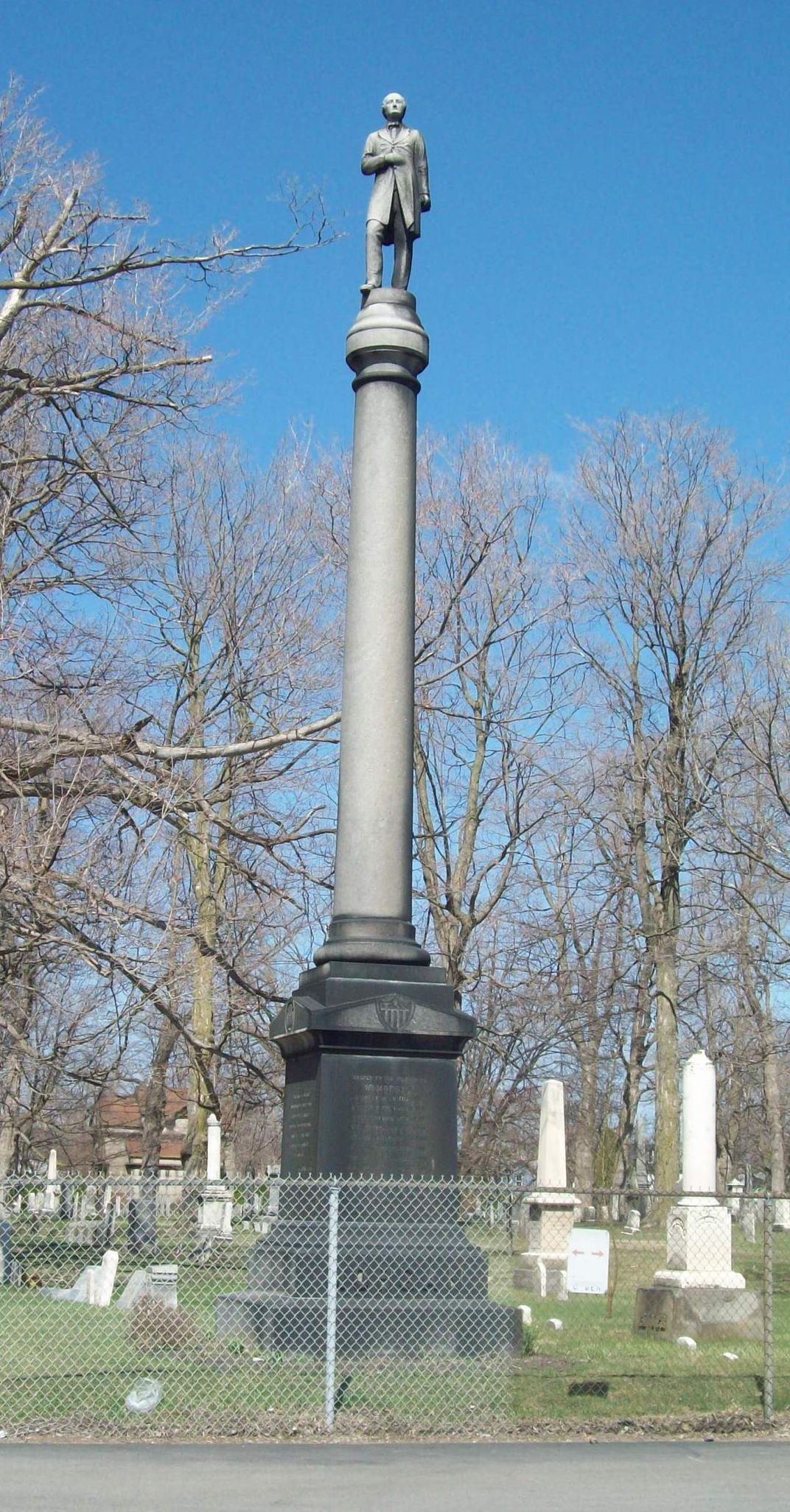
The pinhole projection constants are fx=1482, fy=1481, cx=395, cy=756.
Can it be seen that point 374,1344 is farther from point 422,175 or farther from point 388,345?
point 422,175

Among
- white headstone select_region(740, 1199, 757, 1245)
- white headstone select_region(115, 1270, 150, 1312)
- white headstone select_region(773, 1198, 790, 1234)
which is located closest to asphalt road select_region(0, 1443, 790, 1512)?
white headstone select_region(115, 1270, 150, 1312)

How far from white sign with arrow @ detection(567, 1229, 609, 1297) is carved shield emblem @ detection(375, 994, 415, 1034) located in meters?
1.83

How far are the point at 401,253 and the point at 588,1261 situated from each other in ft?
25.4

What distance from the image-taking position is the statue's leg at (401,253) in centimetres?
1177

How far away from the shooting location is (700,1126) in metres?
14.9

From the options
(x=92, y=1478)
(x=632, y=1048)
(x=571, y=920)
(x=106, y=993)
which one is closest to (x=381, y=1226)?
(x=92, y=1478)

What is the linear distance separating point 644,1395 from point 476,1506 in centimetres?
274

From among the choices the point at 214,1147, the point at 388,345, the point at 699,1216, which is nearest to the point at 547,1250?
the point at 699,1216

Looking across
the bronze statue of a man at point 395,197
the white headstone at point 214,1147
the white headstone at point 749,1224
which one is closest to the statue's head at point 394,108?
the bronze statue of a man at point 395,197

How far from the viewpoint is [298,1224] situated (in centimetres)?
916

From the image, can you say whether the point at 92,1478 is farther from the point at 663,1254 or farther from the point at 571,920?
the point at 571,920

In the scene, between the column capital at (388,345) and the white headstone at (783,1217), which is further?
the white headstone at (783,1217)

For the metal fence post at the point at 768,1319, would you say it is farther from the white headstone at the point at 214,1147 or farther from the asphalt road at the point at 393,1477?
the white headstone at the point at 214,1147

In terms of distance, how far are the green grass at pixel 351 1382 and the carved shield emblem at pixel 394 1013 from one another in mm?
1971
